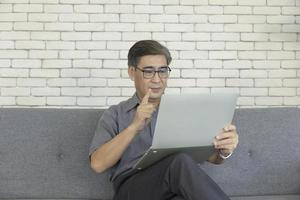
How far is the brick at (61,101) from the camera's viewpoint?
10.3 feet

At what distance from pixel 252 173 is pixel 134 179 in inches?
32.8

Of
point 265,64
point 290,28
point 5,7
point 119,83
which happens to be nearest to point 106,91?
point 119,83

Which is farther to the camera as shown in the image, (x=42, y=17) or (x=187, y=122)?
(x=42, y=17)

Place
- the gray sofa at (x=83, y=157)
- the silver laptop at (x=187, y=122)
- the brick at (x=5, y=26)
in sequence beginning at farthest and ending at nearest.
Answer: the brick at (x=5, y=26) → the gray sofa at (x=83, y=157) → the silver laptop at (x=187, y=122)

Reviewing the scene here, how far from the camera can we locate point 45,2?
3.11 metres

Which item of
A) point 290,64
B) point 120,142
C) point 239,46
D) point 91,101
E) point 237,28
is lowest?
point 120,142

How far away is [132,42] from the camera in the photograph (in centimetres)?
316

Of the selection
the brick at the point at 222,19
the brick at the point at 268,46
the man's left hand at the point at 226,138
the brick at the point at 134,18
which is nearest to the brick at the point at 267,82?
the brick at the point at 268,46

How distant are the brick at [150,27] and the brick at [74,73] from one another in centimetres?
46

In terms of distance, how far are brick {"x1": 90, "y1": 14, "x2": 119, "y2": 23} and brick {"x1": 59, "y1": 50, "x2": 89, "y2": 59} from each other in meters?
0.23

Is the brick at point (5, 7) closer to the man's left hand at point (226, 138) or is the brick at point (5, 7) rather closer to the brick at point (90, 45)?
the brick at point (90, 45)

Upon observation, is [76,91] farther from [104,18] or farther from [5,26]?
[5,26]

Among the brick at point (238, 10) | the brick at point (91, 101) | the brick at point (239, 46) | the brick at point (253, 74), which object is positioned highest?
the brick at point (238, 10)

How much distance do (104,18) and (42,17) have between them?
16.5 inches
